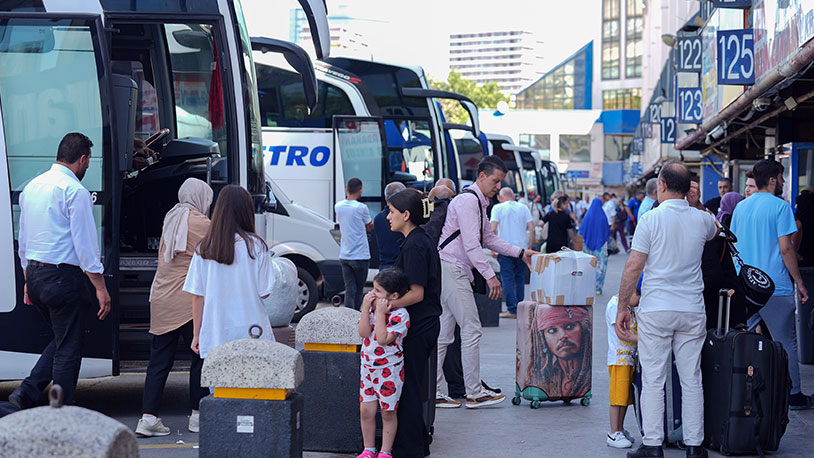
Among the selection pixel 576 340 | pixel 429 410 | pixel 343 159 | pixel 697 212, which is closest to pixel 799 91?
pixel 576 340

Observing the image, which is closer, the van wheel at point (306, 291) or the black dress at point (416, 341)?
the black dress at point (416, 341)

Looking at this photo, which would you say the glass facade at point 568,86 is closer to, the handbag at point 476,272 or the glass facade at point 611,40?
the glass facade at point 611,40

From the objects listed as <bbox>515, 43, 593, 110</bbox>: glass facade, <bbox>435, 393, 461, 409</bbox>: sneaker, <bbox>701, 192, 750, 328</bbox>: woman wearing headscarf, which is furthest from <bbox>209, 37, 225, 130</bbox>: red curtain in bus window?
<bbox>515, 43, 593, 110</bbox>: glass facade

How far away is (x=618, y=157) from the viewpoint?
81.5 metres

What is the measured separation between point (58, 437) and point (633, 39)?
8974 cm

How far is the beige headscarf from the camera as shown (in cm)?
704

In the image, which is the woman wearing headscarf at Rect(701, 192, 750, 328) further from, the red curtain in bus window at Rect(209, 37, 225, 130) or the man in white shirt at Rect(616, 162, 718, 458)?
the red curtain in bus window at Rect(209, 37, 225, 130)

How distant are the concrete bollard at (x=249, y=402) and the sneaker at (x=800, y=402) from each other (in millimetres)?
4681

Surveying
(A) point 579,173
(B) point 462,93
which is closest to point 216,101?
(A) point 579,173

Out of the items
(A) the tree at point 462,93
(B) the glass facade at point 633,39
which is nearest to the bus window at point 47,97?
(A) the tree at point 462,93

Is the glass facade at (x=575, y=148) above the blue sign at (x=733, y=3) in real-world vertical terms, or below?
above

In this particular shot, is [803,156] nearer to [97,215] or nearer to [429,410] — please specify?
[429,410]

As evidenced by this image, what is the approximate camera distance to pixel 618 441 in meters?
6.95

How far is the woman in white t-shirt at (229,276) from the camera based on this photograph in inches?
251
